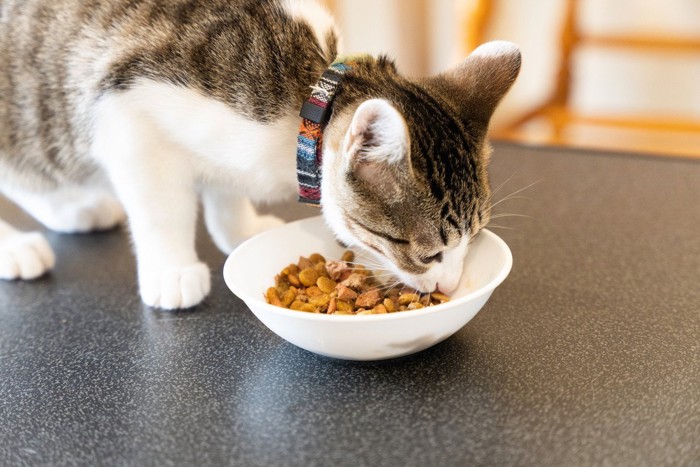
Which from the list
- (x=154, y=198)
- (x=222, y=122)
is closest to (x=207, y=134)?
(x=222, y=122)

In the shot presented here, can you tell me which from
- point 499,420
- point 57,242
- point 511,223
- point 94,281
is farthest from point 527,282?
point 57,242

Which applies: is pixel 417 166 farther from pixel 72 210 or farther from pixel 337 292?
pixel 72 210

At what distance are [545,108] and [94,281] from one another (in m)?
1.98

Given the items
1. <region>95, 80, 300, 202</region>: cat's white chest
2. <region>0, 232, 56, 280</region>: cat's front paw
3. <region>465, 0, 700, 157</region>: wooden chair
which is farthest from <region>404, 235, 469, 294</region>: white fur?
<region>465, 0, 700, 157</region>: wooden chair

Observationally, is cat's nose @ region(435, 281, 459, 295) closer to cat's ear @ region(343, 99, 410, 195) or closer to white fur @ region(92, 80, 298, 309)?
cat's ear @ region(343, 99, 410, 195)

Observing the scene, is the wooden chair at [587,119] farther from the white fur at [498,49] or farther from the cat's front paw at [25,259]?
the cat's front paw at [25,259]

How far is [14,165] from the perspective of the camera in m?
1.28

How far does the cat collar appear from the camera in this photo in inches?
38.3

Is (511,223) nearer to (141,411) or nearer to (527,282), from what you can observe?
(527,282)

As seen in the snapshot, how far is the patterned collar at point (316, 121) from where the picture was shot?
3.19 ft

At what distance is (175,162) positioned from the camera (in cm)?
110

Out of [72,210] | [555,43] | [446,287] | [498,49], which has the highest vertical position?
[498,49]

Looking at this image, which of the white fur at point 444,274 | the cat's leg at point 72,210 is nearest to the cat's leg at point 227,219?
the cat's leg at point 72,210

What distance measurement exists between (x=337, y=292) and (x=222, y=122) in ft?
1.06
